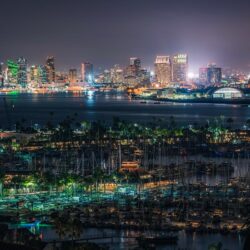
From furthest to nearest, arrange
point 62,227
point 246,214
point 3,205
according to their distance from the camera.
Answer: point 3,205 < point 246,214 < point 62,227

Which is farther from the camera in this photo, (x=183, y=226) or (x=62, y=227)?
(x=183, y=226)

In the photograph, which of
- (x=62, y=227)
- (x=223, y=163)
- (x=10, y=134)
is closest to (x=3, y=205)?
(x=62, y=227)

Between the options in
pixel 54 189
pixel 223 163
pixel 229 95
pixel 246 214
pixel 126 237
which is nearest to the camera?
pixel 126 237

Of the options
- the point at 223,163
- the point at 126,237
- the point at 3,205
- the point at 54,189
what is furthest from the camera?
the point at 223,163

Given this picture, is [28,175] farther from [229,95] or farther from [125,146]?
[229,95]

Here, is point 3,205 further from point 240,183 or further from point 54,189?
point 240,183

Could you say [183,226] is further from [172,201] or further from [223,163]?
[223,163]

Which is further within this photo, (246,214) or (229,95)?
(229,95)

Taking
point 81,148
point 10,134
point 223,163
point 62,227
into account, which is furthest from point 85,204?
point 10,134

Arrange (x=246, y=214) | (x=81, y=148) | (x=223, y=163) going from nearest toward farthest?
(x=246, y=214), (x=223, y=163), (x=81, y=148)
